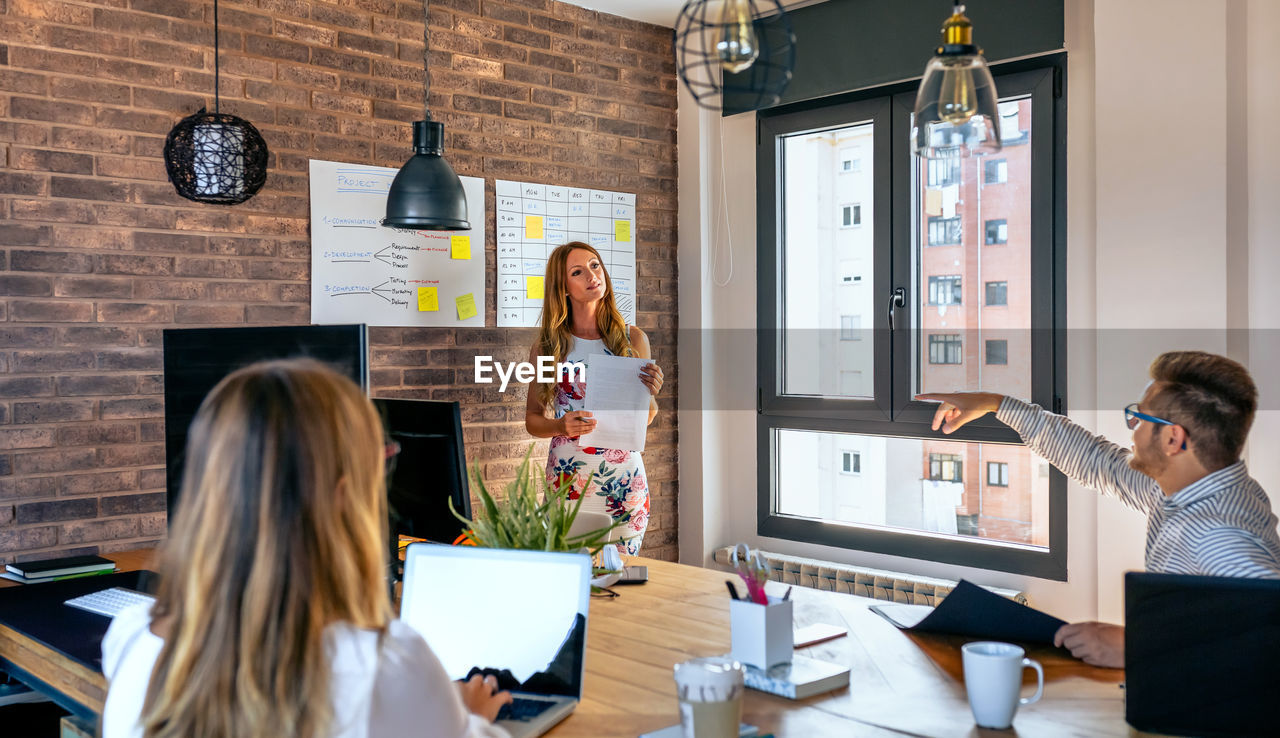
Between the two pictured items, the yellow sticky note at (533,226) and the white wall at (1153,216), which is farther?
the yellow sticky note at (533,226)

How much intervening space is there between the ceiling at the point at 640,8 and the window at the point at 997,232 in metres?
1.54

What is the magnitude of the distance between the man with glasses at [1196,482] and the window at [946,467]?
67.9 inches

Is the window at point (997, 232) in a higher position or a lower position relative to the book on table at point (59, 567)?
higher

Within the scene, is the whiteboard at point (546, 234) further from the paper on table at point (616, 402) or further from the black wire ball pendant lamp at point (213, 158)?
the black wire ball pendant lamp at point (213, 158)

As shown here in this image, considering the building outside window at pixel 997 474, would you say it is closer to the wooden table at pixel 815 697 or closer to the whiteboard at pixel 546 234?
the whiteboard at pixel 546 234

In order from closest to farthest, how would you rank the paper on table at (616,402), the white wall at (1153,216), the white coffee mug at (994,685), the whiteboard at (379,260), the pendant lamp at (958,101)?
the white coffee mug at (994,685), the pendant lamp at (958,101), the white wall at (1153,216), the paper on table at (616,402), the whiteboard at (379,260)

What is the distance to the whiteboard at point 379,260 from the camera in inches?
135

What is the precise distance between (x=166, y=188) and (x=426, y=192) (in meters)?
0.82

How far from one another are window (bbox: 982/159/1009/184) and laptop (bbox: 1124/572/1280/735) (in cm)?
256

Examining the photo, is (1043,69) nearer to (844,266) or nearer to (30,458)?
(844,266)

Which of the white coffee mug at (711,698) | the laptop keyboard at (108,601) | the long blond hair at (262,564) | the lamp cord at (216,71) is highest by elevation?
the lamp cord at (216,71)

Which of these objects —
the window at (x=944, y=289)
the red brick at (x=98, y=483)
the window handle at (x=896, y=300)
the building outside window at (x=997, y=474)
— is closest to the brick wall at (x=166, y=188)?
the red brick at (x=98, y=483)

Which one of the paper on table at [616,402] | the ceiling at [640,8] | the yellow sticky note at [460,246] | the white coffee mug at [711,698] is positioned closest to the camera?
the white coffee mug at [711,698]

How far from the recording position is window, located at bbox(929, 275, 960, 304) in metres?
3.79
